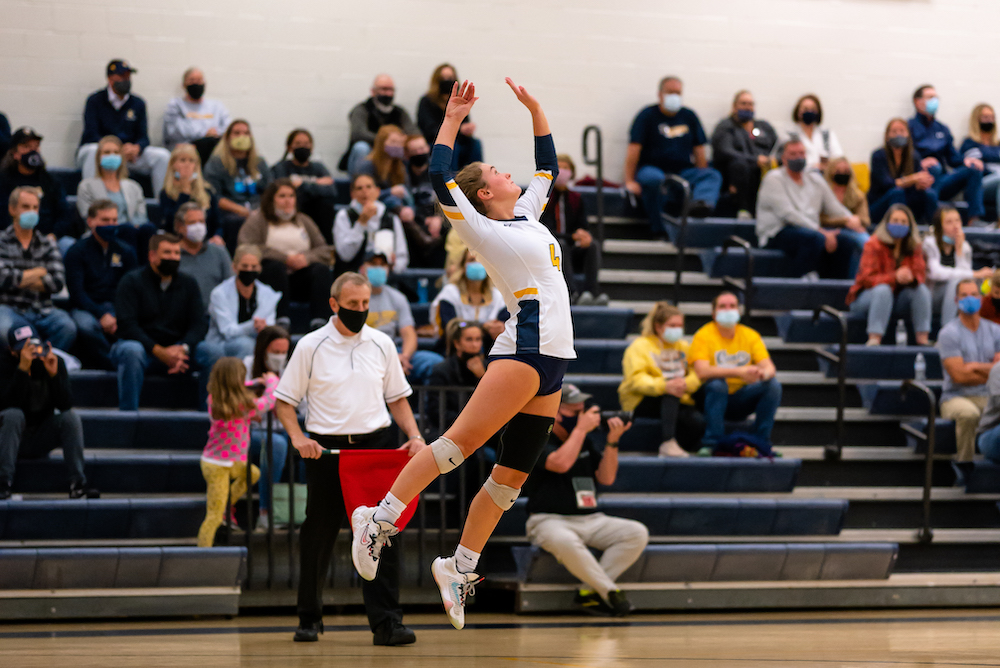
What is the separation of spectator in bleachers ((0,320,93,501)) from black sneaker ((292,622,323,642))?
1882 mm

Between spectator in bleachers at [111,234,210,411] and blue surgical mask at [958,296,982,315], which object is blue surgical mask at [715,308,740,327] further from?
spectator in bleachers at [111,234,210,411]

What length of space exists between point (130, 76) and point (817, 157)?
6.30 m

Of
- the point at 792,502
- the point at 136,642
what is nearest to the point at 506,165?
the point at 792,502

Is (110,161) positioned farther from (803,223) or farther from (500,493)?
(803,223)

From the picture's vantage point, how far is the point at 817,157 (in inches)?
428

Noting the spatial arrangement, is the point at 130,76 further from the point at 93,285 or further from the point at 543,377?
the point at 543,377

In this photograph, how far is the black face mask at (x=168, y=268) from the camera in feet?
24.6

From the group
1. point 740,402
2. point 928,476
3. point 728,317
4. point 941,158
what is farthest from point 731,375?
point 941,158

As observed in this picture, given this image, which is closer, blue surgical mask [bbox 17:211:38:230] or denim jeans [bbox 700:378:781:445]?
blue surgical mask [bbox 17:211:38:230]

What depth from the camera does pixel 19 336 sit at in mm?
6570

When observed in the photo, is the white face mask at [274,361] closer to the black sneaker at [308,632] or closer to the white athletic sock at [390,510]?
the black sneaker at [308,632]

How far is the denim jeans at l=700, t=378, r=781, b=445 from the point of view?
24.9 feet

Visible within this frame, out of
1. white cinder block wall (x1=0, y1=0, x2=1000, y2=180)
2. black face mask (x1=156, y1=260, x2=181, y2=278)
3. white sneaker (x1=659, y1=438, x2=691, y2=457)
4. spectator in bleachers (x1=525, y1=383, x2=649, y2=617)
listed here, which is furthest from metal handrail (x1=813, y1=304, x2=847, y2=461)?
black face mask (x1=156, y1=260, x2=181, y2=278)

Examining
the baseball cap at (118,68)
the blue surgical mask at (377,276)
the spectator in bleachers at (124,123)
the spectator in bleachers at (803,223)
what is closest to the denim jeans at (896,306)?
the spectator in bleachers at (803,223)
